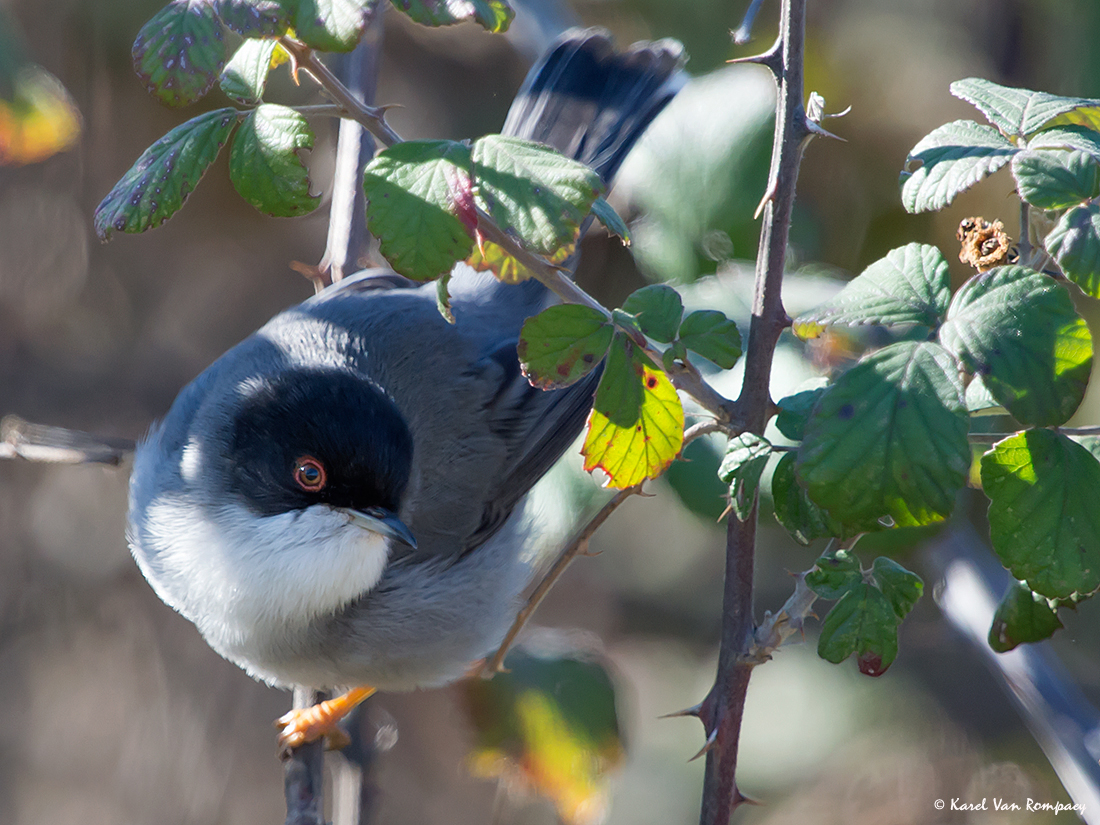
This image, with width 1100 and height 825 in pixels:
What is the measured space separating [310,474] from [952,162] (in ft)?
4.79

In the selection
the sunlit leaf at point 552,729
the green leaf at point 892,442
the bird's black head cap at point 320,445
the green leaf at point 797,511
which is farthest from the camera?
the bird's black head cap at point 320,445

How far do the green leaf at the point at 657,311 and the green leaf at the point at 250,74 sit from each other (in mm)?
597

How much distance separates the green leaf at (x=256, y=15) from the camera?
110cm

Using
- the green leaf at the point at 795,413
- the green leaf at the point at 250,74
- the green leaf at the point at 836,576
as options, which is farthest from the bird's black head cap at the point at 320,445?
the green leaf at the point at 836,576

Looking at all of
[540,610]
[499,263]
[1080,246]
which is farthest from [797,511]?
[540,610]

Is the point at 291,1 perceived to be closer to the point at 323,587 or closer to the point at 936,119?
the point at 323,587

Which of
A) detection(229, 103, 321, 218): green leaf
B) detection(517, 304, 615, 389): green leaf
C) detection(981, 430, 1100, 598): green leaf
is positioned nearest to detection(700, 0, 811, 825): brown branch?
detection(517, 304, 615, 389): green leaf

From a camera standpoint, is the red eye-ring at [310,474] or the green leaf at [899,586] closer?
the green leaf at [899,586]

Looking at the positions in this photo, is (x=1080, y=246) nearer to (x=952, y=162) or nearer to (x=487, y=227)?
(x=952, y=162)

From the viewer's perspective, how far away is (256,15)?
112 cm

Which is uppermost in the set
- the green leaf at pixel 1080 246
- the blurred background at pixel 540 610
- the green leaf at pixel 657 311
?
the green leaf at pixel 1080 246

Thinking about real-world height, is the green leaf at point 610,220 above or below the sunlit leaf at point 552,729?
above

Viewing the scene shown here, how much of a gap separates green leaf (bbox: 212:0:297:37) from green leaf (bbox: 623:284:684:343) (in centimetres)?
54

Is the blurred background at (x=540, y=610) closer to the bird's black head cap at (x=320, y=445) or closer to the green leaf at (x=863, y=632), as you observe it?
the bird's black head cap at (x=320, y=445)
